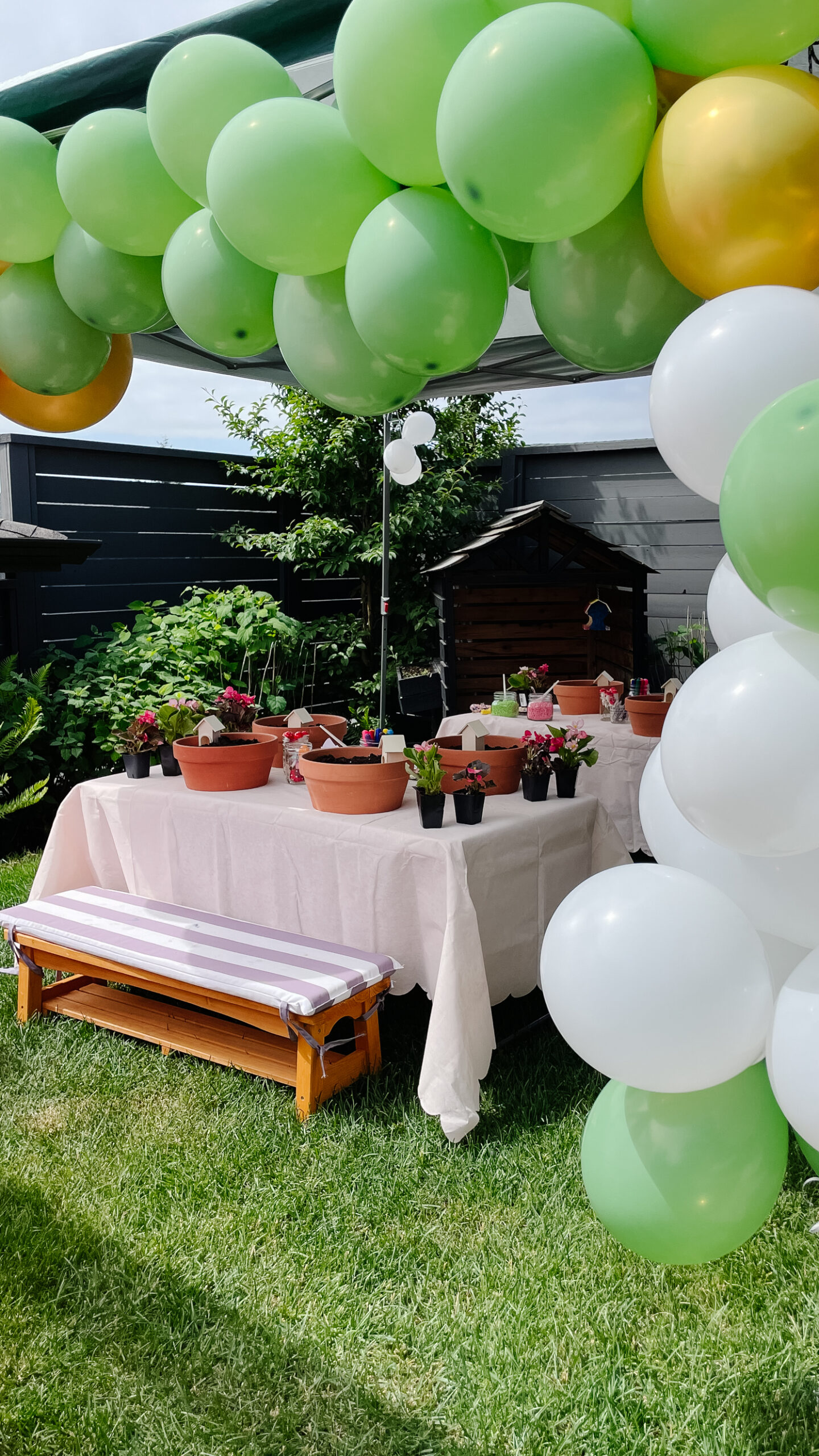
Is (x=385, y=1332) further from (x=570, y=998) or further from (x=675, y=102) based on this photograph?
(x=675, y=102)

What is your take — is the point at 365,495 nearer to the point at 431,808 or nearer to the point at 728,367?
the point at 431,808

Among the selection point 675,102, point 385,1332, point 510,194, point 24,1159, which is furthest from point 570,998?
point 24,1159

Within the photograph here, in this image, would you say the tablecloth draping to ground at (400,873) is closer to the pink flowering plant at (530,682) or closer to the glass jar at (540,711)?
the glass jar at (540,711)

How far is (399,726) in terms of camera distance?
23.9ft

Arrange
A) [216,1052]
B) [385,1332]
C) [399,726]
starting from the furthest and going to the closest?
[399,726]
[216,1052]
[385,1332]

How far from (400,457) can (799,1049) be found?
15.1 ft

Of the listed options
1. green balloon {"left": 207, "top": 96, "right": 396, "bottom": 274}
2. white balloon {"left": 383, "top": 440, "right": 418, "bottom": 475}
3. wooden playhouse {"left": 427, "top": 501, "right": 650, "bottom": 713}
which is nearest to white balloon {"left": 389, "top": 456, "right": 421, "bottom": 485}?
white balloon {"left": 383, "top": 440, "right": 418, "bottom": 475}

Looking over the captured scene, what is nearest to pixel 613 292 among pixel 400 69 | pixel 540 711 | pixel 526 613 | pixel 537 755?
pixel 400 69

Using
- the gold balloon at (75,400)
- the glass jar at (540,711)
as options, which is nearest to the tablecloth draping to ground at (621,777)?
the glass jar at (540,711)

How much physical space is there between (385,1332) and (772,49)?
6.49 ft

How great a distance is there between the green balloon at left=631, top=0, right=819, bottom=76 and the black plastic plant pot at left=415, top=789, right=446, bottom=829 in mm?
1854

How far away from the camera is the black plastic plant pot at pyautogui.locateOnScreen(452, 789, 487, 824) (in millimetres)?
2766

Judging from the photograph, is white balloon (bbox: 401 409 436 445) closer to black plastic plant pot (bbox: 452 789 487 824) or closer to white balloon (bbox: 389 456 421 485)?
white balloon (bbox: 389 456 421 485)

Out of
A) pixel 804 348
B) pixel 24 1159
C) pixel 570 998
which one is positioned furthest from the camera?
pixel 24 1159
